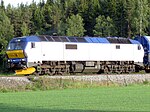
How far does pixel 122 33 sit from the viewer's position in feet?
303

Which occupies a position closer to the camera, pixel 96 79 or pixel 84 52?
pixel 96 79

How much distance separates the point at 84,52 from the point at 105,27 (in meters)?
47.7

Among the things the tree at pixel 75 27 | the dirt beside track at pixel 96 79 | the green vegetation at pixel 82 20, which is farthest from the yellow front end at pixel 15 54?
the tree at pixel 75 27

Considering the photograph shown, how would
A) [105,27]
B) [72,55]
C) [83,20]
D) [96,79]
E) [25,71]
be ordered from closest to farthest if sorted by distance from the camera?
[96,79] < [25,71] < [72,55] < [105,27] < [83,20]

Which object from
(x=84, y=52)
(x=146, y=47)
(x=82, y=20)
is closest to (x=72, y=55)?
(x=84, y=52)

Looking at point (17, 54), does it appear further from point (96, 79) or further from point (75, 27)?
point (75, 27)

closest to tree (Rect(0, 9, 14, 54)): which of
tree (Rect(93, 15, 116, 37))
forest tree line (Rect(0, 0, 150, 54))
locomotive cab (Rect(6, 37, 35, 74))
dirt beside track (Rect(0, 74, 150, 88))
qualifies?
forest tree line (Rect(0, 0, 150, 54))

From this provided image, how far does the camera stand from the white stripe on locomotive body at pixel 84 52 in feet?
131

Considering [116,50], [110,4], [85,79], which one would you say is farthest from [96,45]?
[110,4]

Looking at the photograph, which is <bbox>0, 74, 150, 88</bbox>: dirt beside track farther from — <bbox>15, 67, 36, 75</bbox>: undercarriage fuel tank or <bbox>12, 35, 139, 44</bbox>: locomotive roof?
<bbox>12, 35, 139, 44</bbox>: locomotive roof

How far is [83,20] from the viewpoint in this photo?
103 meters

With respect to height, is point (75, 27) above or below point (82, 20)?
below

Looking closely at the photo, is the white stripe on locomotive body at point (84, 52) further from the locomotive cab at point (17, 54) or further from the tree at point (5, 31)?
the tree at point (5, 31)

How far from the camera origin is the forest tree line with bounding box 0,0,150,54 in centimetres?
8762
